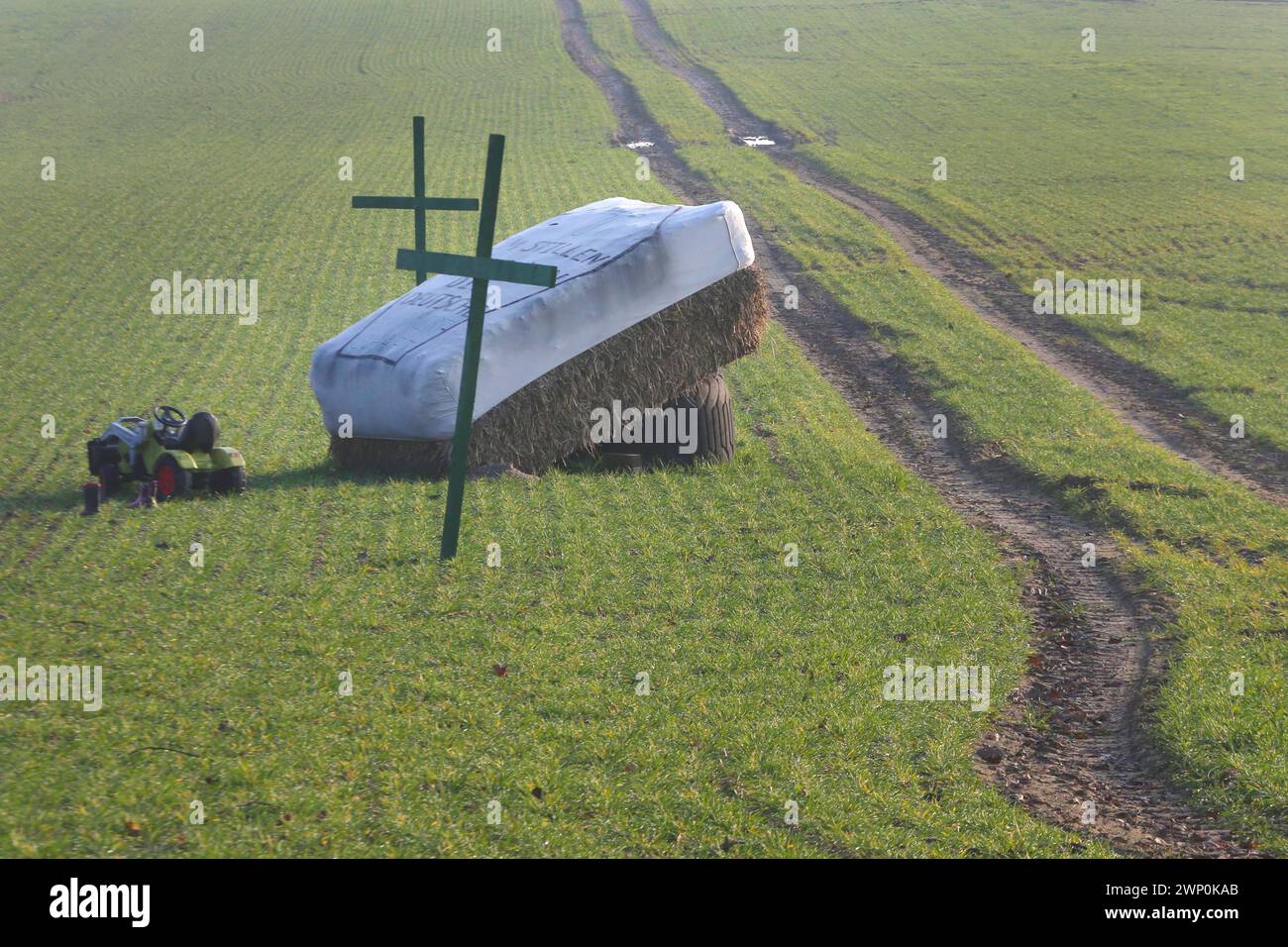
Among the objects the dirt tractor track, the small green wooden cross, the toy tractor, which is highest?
the small green wooden cross

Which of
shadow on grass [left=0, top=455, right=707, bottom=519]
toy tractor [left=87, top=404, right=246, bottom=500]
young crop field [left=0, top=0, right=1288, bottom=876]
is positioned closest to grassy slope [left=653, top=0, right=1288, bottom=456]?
young crop field [left=0, top=0, right=1288, bottom=876]

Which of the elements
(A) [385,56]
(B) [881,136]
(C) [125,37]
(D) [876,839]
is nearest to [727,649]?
(D) [876,839]

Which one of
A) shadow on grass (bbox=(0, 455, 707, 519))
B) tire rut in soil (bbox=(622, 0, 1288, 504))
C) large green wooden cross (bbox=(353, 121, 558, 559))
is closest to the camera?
large green wooden cross (bbox=(353, 121, 558, 559))

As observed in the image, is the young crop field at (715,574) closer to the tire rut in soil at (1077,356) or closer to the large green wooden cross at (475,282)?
the tire rut in soil at (1077,356)

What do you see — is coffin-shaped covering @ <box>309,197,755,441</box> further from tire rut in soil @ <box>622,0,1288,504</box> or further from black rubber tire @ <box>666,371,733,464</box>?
tire rut in soil @ <box>622,0,1288,504</box>

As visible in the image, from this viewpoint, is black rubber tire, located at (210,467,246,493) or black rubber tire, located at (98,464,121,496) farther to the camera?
black rubber tire, located at (210,467,246,493)

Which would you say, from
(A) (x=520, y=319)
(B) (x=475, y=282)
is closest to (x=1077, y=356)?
(A) (x=520, y=319)

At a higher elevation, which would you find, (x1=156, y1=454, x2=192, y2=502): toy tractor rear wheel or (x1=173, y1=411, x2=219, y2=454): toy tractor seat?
(x1=173, y1=411, x2=219, y2=454): toy tractor seat

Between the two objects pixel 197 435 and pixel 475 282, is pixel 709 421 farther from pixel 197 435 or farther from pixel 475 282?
pixel 197 435
